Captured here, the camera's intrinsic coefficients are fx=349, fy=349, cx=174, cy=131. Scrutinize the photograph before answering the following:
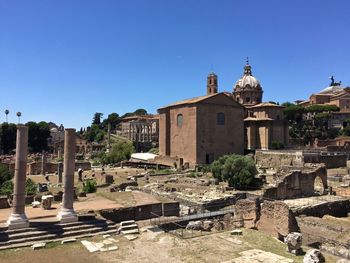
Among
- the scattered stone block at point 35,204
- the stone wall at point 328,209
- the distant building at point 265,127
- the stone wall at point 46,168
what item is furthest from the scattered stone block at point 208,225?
the distant building at point 265,127

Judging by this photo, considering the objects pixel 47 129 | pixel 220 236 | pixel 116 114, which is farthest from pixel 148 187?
pixel 116 114

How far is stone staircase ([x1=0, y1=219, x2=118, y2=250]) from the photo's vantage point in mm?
12438

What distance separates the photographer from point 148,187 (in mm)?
27703

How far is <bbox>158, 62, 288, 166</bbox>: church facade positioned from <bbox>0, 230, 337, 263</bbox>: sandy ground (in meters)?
30.3

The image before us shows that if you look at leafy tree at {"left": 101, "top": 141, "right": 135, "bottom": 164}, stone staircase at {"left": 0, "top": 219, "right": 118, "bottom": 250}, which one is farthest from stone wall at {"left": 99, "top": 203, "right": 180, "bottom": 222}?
leafy tree at {"left": 101, "top": 141, "right": 135, "bottom": 164}

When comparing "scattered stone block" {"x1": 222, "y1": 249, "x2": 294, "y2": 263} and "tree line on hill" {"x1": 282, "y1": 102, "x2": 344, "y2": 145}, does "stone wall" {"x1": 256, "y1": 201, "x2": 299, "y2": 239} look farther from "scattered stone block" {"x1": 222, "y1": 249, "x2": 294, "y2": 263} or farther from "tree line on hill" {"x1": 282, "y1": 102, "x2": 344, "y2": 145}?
"tree line on hill" {"x1": 282, "y1": 102, "x2": 344, "y2": 145}

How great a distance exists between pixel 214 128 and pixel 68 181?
104ft

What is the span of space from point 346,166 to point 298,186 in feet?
54.0

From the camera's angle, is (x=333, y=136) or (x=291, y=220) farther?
(x=333, y=136)

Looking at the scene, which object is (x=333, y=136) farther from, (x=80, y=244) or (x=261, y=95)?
(x=80, y=244)

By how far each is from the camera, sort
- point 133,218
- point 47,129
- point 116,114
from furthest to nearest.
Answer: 1. point 116,114
2. point 47,129
3. point 133,218

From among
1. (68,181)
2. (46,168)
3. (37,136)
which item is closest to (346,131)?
(46,168)

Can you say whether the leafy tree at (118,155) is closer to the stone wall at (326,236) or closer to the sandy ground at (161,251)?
the stone wall at (326,236)

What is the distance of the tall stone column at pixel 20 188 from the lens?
13109 mm
